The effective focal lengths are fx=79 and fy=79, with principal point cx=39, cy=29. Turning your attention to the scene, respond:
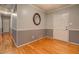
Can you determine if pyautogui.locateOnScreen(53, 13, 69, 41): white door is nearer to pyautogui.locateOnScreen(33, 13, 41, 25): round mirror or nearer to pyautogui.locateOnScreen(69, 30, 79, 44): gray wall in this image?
pyautogui.locateOnScreen(69, 30, 79, 44): gray wall

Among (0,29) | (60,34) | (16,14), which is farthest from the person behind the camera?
(16,14)

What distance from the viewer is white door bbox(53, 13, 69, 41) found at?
5.72ft

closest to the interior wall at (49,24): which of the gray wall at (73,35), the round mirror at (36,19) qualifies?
the round mirror at (36,19)

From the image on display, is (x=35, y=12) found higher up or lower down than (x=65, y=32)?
higher up

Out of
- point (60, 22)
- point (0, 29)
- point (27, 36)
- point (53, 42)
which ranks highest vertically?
point (60, 22)

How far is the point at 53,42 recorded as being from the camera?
1879 millimetres

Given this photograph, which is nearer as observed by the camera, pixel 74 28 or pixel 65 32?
pixel 65 32

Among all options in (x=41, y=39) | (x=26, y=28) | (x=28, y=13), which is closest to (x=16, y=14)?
(x=28, y=13)

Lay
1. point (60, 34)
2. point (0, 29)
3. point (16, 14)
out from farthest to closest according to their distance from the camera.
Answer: point (16, 14), point (60, 34), point (0, 29)

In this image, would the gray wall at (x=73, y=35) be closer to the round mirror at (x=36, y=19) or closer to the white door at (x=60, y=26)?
the white door at (x=60, y=26)

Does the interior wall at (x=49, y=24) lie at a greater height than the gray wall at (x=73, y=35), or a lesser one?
greater

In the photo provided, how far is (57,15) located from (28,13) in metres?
0.69

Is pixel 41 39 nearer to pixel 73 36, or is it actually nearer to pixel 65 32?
pixel 65 32

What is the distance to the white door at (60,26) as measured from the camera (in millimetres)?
1744
